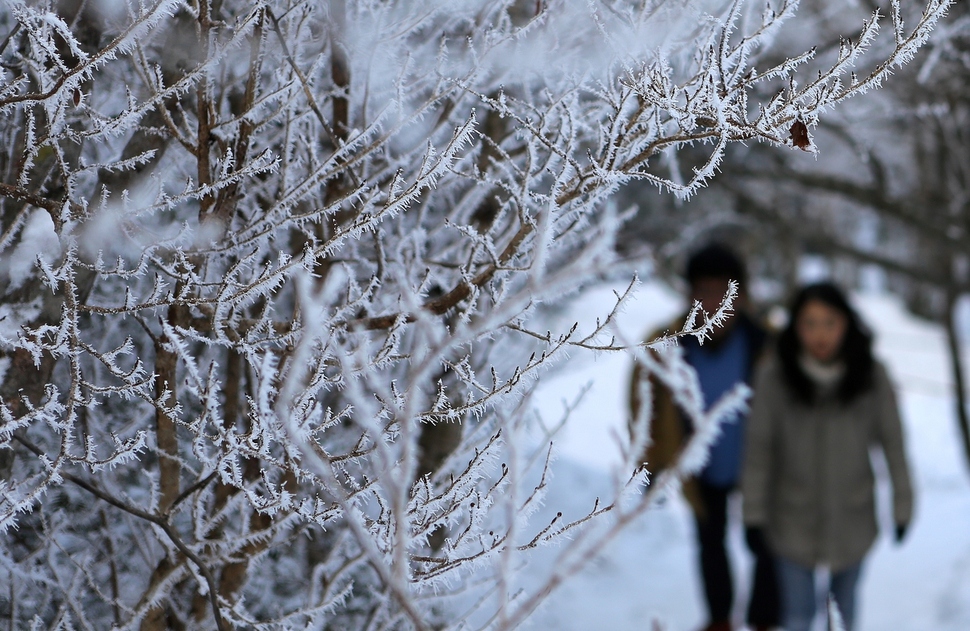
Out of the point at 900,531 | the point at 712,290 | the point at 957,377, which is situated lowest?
the point at 900,531

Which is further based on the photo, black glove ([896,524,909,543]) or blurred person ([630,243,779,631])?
blurred person ([630,243,779,631])

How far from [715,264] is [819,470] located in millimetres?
1130

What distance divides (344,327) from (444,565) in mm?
494

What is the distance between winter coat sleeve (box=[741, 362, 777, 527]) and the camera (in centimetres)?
348

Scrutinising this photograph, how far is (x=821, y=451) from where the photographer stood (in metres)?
3.43

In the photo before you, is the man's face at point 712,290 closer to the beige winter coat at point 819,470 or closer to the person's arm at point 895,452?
the beige winter coat at point 819,470

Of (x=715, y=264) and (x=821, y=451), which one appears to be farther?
(x=715, y=264)

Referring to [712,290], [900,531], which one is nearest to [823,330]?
[712,290]

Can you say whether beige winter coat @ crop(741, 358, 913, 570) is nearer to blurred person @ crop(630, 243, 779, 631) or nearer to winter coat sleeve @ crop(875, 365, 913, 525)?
winter coat sleeve @ crop(875, 365, 913, 525)

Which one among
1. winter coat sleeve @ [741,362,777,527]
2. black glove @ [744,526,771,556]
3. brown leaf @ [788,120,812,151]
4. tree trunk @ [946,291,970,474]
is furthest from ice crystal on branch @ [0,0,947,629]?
tree trunk @ [946,291,970,474]

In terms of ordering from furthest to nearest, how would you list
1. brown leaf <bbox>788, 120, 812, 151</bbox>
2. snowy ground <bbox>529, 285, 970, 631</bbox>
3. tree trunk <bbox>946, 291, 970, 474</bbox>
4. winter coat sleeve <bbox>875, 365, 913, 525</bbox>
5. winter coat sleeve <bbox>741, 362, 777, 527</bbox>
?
tree trunk <bbox>946, 291, 970, 474</bbox> → snowy ground <bbox>529, 285, 970, 631</bbox> → winter coat sleeve <bbox>741, 362, 777, 527</bbox> → winter coat sleeve <bbox>875, 365, 913, 525</bbox> → brown leaf <bbox>788, 120, 812, 151</bbox>

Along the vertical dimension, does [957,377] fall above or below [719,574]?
above

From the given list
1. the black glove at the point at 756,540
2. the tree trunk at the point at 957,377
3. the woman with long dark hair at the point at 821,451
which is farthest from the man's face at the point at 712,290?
the tree trunk at the point at 957,377

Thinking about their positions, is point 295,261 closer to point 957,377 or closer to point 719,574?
point 719,574
